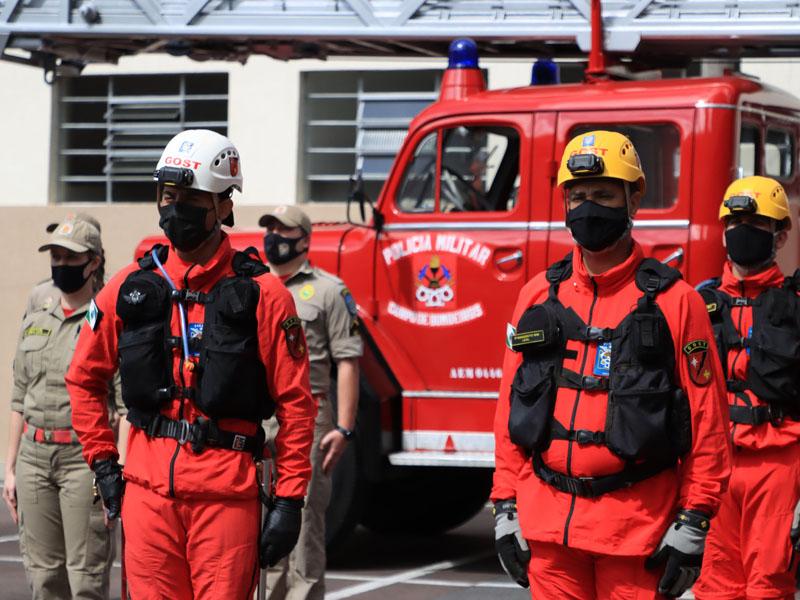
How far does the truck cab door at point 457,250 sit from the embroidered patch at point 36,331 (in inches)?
104

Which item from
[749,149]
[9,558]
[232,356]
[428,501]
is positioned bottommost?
[9,558]

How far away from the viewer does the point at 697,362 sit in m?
4.23

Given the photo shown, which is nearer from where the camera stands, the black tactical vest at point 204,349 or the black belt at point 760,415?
the black tactical vest at point 204,349

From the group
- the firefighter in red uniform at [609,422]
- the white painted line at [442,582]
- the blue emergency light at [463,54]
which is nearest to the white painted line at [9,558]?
the white painted line at [442,582]

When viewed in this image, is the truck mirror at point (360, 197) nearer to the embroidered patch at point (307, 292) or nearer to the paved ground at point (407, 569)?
the embroidered patch at point (307, 292)

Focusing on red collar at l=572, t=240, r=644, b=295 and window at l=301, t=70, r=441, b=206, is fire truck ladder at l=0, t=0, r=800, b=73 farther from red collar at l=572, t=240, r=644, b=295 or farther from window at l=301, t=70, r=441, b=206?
window at l=301, t=70, r=441, b=206

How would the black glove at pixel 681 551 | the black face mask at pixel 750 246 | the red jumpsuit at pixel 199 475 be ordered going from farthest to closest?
the black face mask at pixel 750 246, the red jumpsuit at pixel 199 475, the black glove at pixel 681 551

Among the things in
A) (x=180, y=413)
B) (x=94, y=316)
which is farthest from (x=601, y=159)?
(x=94, y=316)

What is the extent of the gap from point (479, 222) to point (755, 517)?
3.04m

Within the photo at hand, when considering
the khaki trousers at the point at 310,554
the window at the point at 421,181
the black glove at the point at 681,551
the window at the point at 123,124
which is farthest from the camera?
the window at the point at 123,124

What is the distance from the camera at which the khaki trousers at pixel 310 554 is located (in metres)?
7.07

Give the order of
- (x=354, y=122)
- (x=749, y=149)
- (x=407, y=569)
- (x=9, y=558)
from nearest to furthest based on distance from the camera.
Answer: (x=749, y=149), (x=407, y=569), (x=9, y=558), (x=354, y=122)

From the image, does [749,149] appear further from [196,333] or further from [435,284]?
[196,333]

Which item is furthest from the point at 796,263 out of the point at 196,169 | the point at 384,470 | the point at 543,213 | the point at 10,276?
the point at 10,276
